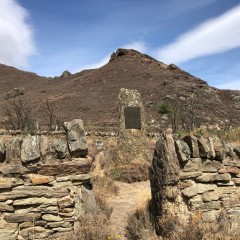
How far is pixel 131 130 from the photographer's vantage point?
12.8 meters

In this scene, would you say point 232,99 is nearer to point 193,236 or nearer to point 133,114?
point 133,114

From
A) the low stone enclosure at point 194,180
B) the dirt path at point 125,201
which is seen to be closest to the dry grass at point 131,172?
the dirt path at point 125,201

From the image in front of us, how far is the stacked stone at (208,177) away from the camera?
212 inches

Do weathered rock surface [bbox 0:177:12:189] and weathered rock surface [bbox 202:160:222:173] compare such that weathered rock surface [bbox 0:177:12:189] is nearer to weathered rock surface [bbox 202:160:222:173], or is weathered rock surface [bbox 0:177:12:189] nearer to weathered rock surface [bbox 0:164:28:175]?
weathered rock surface [bbox 0:164:28:175]

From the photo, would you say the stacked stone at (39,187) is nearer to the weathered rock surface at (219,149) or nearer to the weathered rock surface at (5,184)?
the weathered rock surface at (5,184)

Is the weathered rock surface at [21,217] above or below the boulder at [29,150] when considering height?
below

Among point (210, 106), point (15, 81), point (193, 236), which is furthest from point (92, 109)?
point (193, 236)

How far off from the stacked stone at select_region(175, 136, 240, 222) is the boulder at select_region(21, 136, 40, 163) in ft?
7.30

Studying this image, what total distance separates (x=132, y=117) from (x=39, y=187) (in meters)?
8.16

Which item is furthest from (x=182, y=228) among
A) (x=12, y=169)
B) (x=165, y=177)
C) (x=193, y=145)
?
(x=12, y=169)

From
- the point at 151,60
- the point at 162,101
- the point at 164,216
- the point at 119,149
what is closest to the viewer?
the point at 164,216

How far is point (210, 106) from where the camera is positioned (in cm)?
3525

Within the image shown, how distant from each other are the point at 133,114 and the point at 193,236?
8.58 m

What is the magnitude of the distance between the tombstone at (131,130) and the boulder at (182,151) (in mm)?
6781
